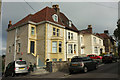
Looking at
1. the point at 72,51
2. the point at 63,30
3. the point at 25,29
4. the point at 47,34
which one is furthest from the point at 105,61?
the point at 25,29

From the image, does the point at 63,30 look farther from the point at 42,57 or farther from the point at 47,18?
the point at 42,57

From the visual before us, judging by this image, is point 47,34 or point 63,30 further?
point 63,30

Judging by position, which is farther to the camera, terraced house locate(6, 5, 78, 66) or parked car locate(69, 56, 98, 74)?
terraced house locate(6, 5, 78, 66)

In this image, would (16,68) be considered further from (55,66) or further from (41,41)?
(41,41)

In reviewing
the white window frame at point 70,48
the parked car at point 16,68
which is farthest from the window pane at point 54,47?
the parked car at point 16,68

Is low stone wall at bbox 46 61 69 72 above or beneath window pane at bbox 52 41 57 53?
beneath

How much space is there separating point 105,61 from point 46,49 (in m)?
10.7

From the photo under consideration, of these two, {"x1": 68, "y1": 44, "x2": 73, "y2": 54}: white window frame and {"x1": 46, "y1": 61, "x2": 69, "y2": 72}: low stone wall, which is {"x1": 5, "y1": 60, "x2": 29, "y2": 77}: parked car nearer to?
{"x1": 46, "y1": 61, "x2": 69, "y2": 72}: low stone wall

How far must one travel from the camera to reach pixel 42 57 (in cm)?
1984

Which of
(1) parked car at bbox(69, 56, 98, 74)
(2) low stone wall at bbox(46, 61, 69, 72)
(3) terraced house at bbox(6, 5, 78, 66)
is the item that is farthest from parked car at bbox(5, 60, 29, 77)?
(1) parked car at bbox(69, 56, 98, 74)

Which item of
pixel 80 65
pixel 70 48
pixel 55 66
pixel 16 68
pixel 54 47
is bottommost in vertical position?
pixel 55 66

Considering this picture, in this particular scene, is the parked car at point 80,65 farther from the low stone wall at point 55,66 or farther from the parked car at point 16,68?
the parked car at point 16,68

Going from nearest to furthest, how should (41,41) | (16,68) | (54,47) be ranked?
1. (16,68)
2. (41,41)
3. (54,47)

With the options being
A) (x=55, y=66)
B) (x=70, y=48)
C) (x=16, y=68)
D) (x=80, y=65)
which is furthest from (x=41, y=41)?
(x=80, y=65)
